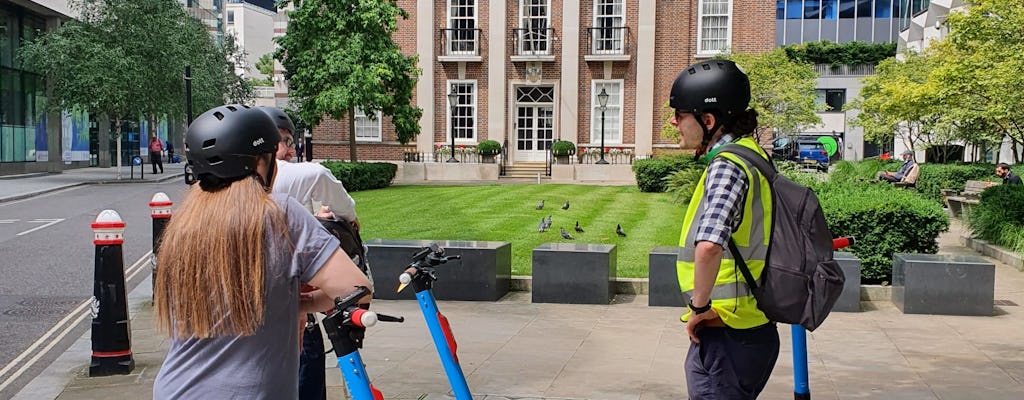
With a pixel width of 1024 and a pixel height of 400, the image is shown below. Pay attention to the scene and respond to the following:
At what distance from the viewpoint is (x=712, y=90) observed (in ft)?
12.5

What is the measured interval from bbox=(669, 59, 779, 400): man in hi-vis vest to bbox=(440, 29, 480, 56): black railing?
34350mm

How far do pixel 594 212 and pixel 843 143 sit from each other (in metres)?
48.8

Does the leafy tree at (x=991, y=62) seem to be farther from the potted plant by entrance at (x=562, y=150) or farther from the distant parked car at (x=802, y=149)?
the distant parked car at (x=802, y=149)

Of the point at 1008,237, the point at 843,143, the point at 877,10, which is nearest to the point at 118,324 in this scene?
the point at 1008,237

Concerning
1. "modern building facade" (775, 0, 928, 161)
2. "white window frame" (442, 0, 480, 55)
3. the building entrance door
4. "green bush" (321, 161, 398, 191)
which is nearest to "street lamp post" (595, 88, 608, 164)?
the building entrance door

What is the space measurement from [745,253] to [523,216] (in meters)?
14.9

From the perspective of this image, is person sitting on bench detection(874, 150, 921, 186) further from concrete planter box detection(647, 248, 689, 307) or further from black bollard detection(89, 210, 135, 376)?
black bollard detection(89, 210, 135, 376)

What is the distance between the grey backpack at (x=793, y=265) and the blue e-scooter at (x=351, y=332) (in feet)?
4.58

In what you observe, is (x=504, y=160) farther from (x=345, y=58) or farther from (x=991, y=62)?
(x=991, y=62)

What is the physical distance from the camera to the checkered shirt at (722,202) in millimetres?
3520

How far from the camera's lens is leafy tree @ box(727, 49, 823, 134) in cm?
3077

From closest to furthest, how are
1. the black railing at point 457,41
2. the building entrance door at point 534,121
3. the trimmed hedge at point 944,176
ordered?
the trimmed hedge at point 944,176 → the black railing at point 457,41 → the building entrance door at point 534,121

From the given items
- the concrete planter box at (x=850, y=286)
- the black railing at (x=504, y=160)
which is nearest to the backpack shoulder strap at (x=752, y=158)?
the concrete planter box at (x=850, y=286)

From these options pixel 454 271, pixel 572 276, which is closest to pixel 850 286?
pixel 572 276
